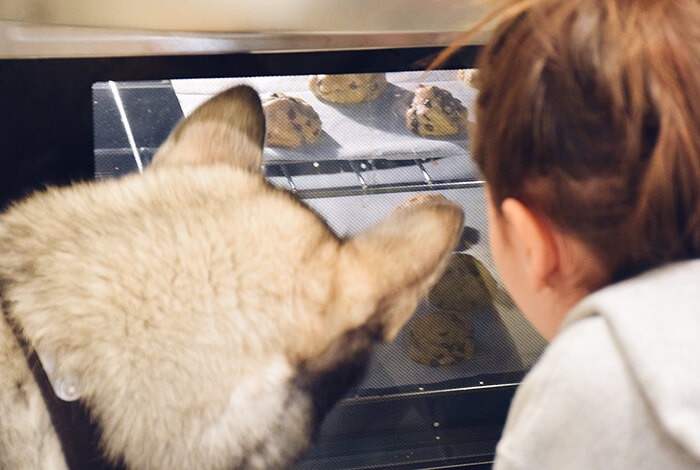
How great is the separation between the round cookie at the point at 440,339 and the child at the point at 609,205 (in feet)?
1.48

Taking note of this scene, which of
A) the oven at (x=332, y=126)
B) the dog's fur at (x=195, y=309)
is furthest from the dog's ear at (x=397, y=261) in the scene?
the oven at (x=332, y=126)

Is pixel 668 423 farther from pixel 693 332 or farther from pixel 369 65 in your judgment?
pixel 369 65

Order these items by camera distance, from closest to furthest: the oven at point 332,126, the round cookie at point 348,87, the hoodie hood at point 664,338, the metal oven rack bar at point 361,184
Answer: the hoodie hood at point 664,338, the oven at point 332,126, the round cookie at point 348,87, the metal oven rack bar at point 361,184

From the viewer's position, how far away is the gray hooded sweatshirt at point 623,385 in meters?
0.63

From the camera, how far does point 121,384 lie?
0.76 meters

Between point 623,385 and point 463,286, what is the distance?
57 centimetres

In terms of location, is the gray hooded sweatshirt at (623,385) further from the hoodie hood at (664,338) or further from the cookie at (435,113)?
the cookie at (435,113)

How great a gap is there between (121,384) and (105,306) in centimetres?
7

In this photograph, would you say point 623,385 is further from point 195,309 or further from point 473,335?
point 473,335

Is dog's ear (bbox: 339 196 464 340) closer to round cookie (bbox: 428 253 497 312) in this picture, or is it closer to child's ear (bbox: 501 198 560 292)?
child's ear (bbox: 501 198 560 292)

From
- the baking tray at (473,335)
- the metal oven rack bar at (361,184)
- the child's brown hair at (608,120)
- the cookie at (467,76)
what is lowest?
the baking tray at (473,335)

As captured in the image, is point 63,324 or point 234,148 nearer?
point 63,324

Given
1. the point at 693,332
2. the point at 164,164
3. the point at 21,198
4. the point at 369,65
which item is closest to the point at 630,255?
the point at 693,332

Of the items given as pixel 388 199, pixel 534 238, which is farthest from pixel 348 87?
pixel 534 238
